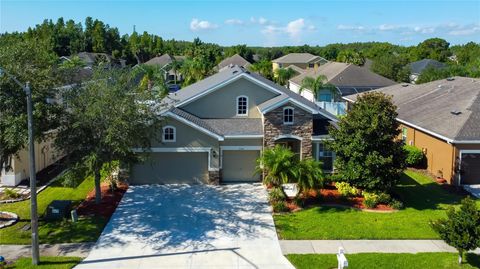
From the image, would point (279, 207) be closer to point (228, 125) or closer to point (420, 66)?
point (228, 125)

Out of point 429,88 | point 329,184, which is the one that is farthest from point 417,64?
point 329,184

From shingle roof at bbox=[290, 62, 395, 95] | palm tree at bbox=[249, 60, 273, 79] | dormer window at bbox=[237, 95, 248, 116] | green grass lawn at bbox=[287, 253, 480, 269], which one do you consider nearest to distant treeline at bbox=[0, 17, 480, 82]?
palm tree at bbox=[249, 60, 273, 79]

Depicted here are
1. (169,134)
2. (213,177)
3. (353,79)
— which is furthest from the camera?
(353,79)

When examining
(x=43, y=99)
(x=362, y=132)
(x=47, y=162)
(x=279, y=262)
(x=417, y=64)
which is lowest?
(x=279, y=262)

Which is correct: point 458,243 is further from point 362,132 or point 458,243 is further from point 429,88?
point 429,88

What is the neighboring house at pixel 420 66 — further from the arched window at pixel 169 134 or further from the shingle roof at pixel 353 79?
the arched window at pixel 169 134

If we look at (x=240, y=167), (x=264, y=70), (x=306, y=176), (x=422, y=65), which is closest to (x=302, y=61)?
(x=422, y=65)

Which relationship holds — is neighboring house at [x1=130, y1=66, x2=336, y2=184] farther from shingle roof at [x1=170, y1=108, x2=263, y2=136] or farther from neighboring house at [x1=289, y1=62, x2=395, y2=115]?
neighboring house at [x1=289, y1=62, x2=395, y2=115]
